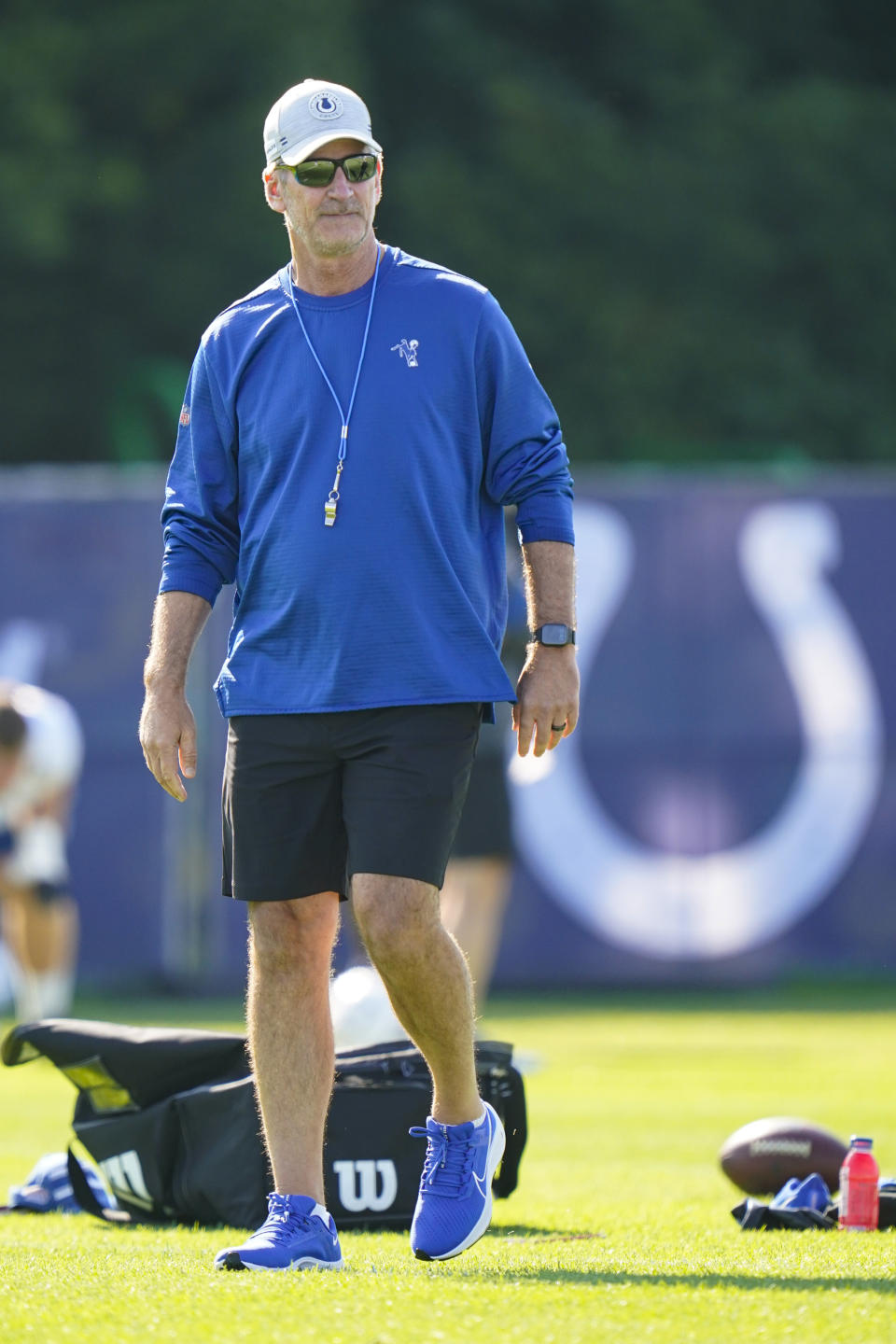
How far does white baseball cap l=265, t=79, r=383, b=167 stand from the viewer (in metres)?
4.70

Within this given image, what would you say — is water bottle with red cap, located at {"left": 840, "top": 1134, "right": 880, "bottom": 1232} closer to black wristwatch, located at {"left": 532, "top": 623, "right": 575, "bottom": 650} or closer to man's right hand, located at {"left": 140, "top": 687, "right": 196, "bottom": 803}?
black wristwatch, located at {"left": 532, "top": 623, "right": 575, "bottom": 650}

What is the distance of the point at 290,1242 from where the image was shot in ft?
14.7

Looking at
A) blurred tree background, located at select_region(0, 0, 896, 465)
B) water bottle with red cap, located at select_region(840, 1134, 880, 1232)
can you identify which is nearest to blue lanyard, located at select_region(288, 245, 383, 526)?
water bottle with red cap, located at select_region(840, 1134, 880, 1232)

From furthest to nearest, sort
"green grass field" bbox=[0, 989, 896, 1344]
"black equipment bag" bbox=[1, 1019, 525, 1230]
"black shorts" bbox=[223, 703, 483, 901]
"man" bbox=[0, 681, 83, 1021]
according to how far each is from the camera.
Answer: "man" bbox=[0, 681, 83, 1021]
"black equipment bag" bbox=[1, 1019, 525, 1230]
"black shorts" bbox=[223, 703, 483, 901]
"green grass field" bbox=[0, 989, 896, 1344]

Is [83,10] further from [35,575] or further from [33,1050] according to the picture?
[33,1050]

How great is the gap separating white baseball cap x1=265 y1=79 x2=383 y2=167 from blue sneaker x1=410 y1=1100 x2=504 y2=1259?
6.74 feet

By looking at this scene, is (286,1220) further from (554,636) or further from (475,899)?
(475,899)

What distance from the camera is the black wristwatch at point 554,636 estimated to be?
15.6ft

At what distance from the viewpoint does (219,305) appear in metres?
24.2

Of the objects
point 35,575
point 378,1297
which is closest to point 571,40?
point 35,575

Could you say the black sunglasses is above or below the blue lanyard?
above

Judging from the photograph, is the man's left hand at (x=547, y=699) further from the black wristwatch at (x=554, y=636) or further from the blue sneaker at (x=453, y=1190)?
the blue sneaker at (x=453, y=1190)

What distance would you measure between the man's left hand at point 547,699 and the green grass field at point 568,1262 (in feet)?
3.54

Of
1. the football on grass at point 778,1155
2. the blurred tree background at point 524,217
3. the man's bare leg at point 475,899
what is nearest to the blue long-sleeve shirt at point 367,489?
the football on grass at point 778,1155
